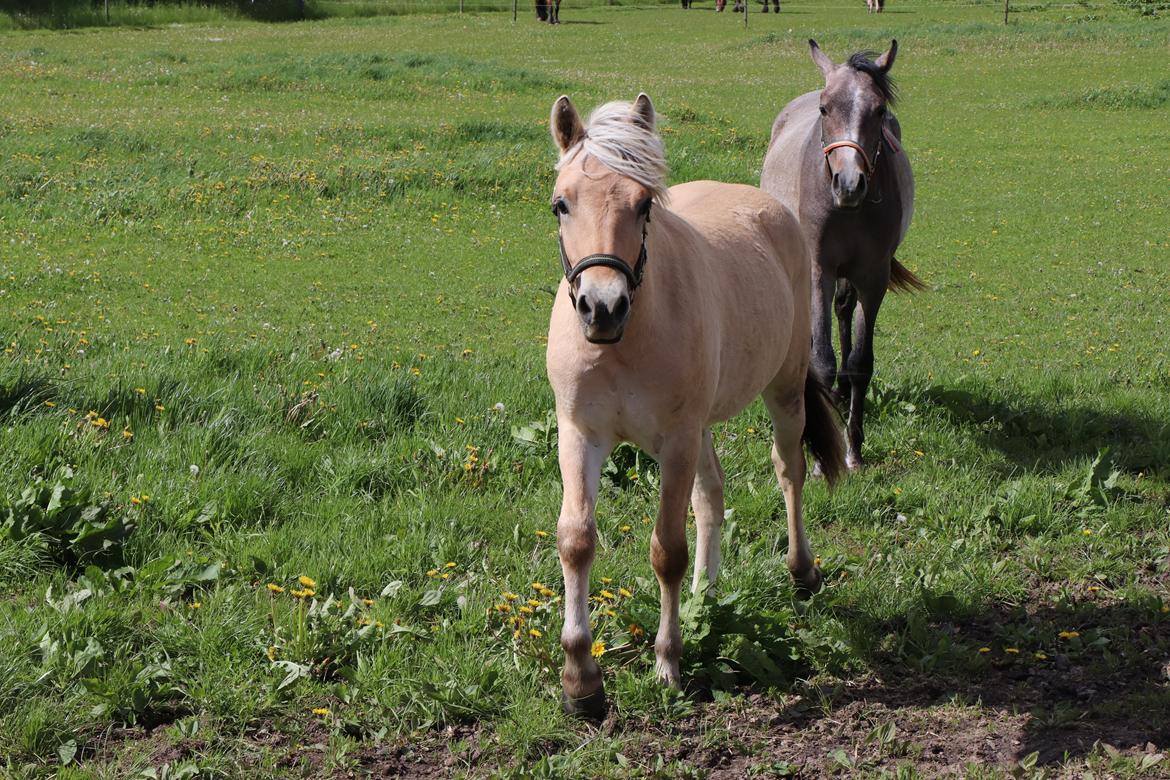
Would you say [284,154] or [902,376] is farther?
[284,154]

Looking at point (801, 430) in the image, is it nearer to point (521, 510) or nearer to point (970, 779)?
point (521, 510)

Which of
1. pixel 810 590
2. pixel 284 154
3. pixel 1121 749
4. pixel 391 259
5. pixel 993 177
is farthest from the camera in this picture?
pixel 993 177

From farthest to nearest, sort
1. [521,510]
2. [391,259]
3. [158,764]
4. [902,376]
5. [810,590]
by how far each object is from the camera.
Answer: [391,259] → [902,376] → [521,510] → [810,590] → [158,764]

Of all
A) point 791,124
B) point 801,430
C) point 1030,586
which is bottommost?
point 1030,586

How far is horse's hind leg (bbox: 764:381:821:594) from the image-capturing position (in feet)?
16.4

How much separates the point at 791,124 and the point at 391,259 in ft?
19.2

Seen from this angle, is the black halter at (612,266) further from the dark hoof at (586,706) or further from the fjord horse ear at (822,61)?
the fjord horse ear at (822,61)

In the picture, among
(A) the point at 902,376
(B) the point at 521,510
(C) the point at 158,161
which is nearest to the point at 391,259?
(C) the point at 158,161

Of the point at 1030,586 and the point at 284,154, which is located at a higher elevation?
the point at 284,154

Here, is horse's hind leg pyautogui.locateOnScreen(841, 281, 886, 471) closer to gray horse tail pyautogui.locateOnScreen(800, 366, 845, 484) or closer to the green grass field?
the green grass field

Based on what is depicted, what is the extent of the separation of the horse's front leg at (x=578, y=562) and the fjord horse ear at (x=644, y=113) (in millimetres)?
1132

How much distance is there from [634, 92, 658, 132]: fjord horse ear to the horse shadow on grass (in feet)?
12.0

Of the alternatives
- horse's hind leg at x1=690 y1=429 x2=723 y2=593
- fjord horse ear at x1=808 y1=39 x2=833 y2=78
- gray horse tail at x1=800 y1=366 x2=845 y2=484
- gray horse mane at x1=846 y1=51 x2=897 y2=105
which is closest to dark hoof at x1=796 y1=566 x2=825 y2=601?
horse's hind leg at x1=690 y1=429 x2=723 y2=593

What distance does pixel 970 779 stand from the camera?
145 inches
